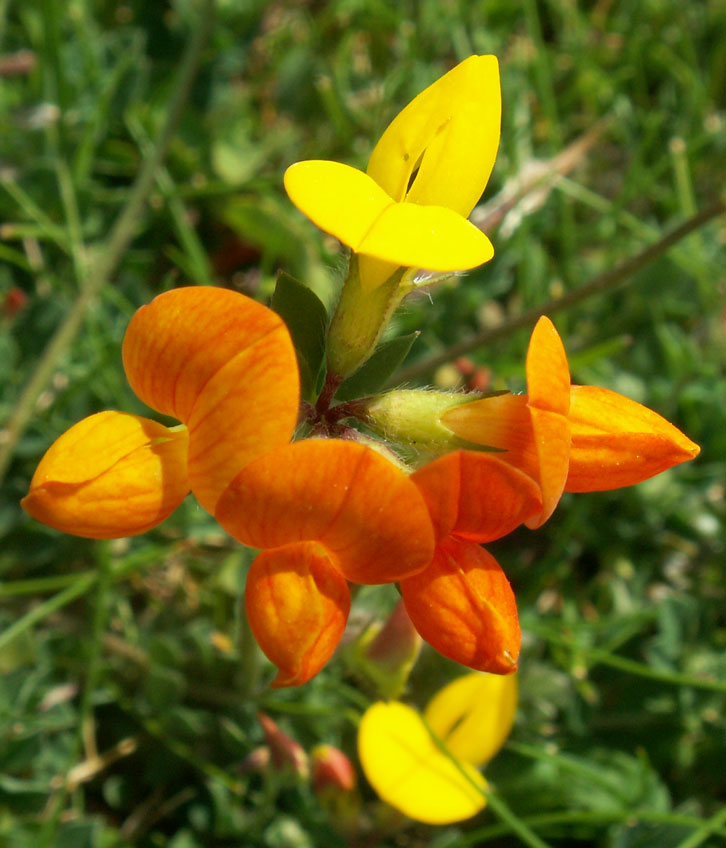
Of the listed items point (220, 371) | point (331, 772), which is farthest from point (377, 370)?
point (331, 772)

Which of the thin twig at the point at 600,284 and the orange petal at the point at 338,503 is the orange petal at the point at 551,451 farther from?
the thin twig at the point at 600,284

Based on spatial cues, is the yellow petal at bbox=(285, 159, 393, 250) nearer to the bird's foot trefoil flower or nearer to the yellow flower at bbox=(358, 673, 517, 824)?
the bird's foot trefoil flower

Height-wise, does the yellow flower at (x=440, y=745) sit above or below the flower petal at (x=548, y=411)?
below

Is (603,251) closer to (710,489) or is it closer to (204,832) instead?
(710,489)

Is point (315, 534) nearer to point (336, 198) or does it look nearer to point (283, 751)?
point (336, 198)

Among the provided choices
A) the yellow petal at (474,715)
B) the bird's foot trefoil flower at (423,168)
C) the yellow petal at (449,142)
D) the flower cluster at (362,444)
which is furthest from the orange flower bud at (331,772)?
the yellow petal at (449,142)

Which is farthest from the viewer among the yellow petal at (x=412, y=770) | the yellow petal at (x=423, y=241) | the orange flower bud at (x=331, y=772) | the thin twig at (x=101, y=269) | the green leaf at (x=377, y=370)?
the thin twig at (x=101, y=269)

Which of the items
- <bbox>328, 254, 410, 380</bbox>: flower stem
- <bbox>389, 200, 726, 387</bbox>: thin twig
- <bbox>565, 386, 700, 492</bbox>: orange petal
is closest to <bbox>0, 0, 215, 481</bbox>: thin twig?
<bbox>389, 200, 726, 387</bbox>: thin twig
